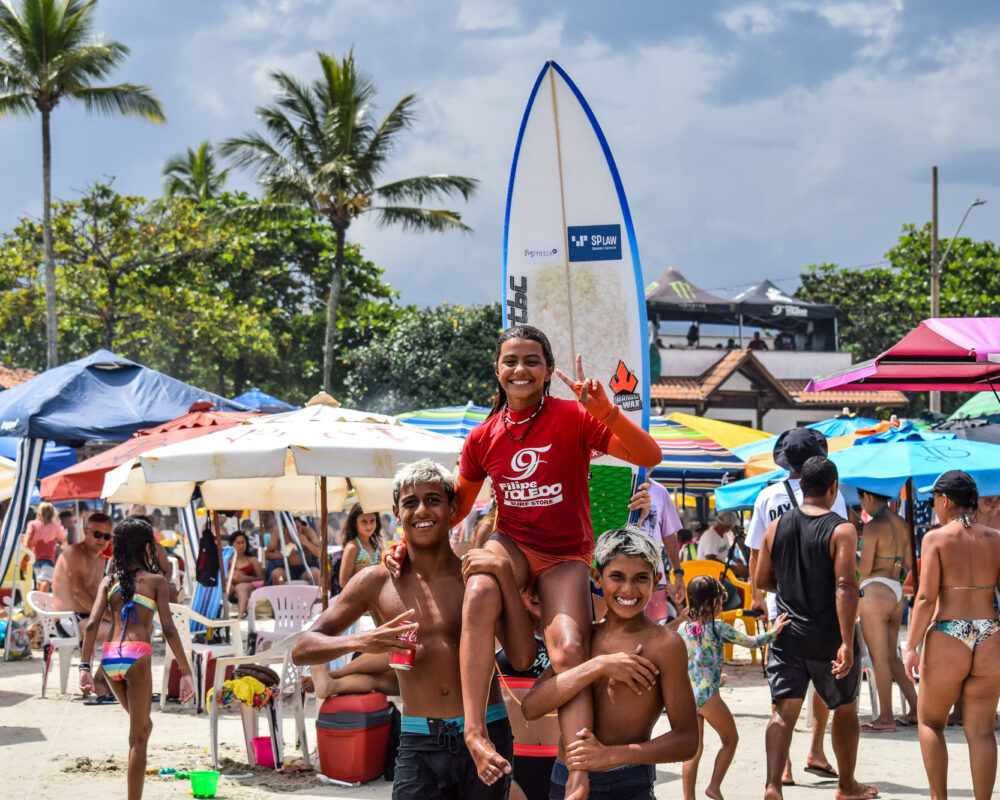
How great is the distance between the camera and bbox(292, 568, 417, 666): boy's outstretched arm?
11.4ft

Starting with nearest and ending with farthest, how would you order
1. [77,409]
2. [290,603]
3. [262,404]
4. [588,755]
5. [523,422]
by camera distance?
[588,755]
[523,422]
[290,603]
[77,409]
[262,404]

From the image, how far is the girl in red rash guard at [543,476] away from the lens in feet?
12.2

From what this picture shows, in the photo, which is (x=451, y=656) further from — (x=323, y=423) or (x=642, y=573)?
(x=323, y=423)

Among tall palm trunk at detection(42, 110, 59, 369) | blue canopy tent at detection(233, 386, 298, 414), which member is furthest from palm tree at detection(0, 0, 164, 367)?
blue canopy tent at detection(233, 386, 298, 414)

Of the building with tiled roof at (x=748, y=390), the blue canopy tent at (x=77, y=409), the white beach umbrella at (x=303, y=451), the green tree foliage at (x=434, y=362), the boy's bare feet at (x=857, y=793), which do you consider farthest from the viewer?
the building with tiled roof at (x=748, y=390)

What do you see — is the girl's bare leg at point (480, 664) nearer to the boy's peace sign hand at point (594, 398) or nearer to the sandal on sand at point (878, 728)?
the boy's peace sign hand at point (594, 398)

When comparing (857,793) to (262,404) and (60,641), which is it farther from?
(262,404)

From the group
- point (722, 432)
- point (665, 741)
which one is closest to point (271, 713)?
point (665, 741)

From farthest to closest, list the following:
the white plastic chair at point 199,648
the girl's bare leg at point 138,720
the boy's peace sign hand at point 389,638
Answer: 1. the white plastic chair at point 199,648
2. the girl's bare leg at point 138,720
3. the boy's peace sign hand at point 389,638

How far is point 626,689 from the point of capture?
342 centimetres

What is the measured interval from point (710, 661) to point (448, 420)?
967 cm

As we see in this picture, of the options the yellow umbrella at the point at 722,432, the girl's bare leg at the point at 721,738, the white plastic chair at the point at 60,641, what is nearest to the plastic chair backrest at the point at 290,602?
the white plastic chair at the point at 60,641

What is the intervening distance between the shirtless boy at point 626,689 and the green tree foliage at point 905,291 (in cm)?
3051

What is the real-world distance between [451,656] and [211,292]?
31.3m
